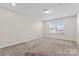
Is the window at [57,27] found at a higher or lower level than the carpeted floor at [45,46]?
higher

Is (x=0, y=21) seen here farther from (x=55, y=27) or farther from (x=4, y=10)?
(x=55, y=27)

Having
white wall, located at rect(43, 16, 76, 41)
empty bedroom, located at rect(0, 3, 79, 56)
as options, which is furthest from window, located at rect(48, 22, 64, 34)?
white wall, located at rect(43, 16, 76, 41)

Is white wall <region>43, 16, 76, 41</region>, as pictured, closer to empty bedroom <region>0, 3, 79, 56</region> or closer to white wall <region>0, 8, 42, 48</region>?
empty bedroom <region>0, 3, 79, 56</region>

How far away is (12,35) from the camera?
3676 millimetres

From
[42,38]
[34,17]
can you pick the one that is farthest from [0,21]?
[42,38]

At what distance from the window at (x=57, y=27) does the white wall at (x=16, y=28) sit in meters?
0.46

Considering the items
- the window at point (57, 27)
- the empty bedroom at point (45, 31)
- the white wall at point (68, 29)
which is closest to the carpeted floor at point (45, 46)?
the empty bedroom at point (45, 31)

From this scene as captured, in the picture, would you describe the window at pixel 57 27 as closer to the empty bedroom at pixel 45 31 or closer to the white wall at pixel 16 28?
the empty bedroom at pixel 45 31

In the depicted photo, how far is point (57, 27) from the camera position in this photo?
9.80 feet

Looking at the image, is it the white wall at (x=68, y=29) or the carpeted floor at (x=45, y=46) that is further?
the carpeted floor at (x=45, y=46)

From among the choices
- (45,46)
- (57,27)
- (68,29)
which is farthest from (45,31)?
(68,29)

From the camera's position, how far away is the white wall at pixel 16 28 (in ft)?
9.95

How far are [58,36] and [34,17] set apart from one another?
121 cm

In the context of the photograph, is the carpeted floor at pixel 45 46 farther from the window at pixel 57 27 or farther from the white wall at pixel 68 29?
the window at pixel 57 27
